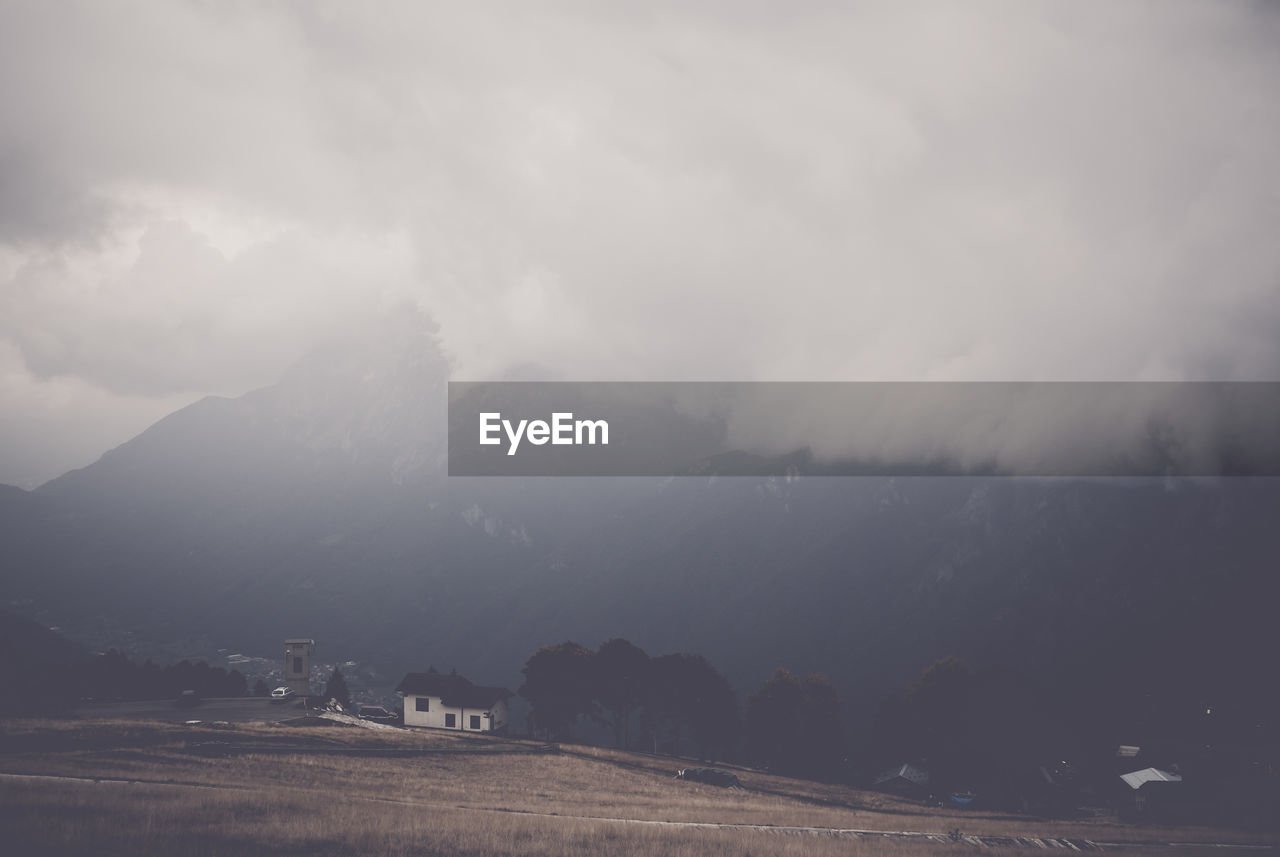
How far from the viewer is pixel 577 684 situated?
116 m

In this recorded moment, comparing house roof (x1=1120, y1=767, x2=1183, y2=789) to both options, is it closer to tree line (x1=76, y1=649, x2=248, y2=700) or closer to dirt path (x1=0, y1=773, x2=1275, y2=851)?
dirt path (x1=0, y1=773, x2=1275, y2=851)

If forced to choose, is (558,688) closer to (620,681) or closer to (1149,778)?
(620,681)

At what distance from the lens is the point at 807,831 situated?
1858 inches

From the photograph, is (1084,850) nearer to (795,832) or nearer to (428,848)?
(795,832)

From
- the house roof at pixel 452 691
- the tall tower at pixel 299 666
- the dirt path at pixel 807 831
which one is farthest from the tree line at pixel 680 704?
the dirt path at pixel 807 831

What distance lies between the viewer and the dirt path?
1581 inches

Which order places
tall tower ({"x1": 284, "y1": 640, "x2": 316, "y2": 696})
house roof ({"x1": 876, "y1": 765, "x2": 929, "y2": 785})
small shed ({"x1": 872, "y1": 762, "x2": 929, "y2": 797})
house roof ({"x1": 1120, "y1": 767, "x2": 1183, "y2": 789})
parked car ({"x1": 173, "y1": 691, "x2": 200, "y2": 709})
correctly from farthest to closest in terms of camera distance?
house roof ({"x1": 876, "y1": 765, "x2": 929, "y2": 785}) < small shed ({"x1": 872, "y1": 762, "x2": 929, "y2": 797}) < tall tower ({"x1": 284, "y1": 640, "x2": 316, "y2": 696}) < parked car ({"x1": 173, "y1": 691, "x2": 200, "y2": 709}) < house roof ({"x1": 1120, "y1": 767, "x2": 1183, "y2": 789})

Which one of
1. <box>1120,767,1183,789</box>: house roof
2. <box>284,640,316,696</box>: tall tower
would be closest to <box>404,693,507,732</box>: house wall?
<box>284,640,316,696</box>: tall tower

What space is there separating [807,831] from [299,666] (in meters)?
80.4

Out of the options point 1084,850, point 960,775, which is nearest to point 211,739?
point 1084,850

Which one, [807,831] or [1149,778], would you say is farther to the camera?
[1149,778]

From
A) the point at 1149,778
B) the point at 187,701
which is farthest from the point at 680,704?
the point at 187,701

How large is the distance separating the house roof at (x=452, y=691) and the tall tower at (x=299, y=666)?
11.5m

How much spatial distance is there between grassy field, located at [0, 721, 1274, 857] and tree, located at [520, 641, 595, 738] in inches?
1341
